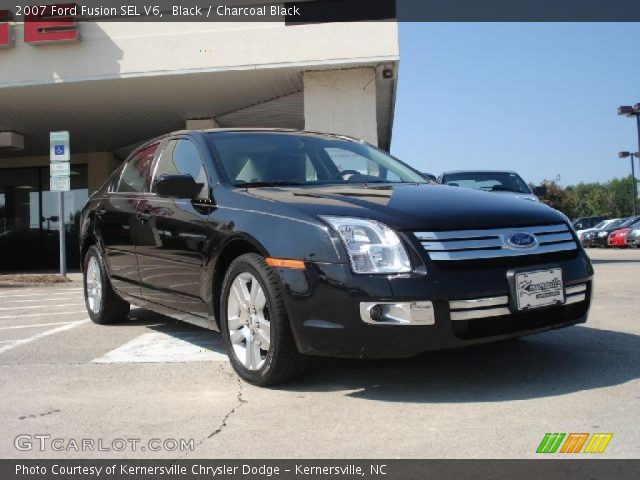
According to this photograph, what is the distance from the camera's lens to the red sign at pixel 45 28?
40.9 ft

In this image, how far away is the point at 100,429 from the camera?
3.14m

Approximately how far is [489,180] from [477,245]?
809cm

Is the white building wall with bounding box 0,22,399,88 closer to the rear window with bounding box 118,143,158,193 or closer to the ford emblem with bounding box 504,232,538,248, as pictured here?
the rear window with bounding box 118,143,158,193

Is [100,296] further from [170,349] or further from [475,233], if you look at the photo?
[475,233]

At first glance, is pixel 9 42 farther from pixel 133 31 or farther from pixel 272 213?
pixel 272 213

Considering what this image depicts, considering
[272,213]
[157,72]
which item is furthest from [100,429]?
[157,72]

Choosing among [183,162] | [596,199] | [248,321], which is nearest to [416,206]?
[248,321]

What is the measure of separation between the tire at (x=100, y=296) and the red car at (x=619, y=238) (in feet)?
77.3

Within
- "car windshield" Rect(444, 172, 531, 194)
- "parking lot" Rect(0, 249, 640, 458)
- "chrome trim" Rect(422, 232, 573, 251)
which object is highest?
"car windshield" Rect(444, 172, 531, 194)

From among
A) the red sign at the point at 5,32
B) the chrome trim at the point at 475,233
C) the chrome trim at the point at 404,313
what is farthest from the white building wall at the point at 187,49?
the chrome trim at the point at 404,313

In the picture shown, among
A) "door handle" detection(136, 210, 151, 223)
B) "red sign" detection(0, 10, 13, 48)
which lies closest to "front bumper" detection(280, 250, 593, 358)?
"door handle" detection(136, 210, 151, 223)

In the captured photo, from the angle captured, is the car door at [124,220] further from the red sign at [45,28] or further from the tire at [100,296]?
the red sign at [45,28]

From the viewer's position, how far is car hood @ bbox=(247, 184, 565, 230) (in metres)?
3.46

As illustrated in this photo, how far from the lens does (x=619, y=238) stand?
2628cm
